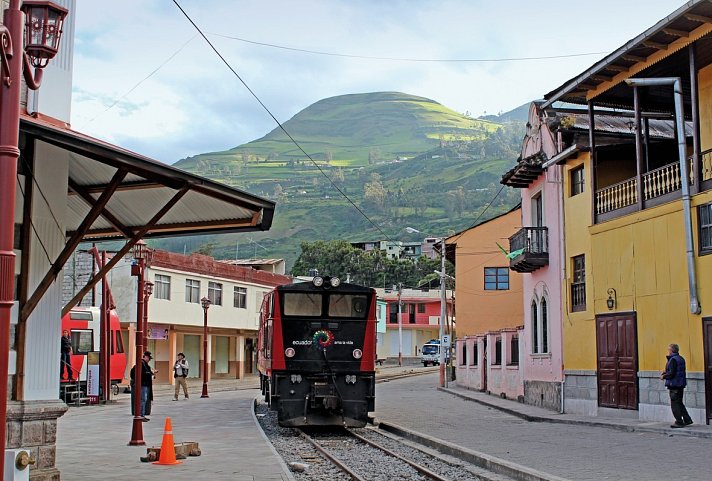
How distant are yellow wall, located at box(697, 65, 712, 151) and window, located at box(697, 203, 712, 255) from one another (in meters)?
1.76

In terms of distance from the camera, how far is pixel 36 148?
9656mm

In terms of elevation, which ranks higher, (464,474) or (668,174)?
(668,174)

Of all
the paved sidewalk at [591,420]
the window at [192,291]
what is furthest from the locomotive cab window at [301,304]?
the window at [192,291]

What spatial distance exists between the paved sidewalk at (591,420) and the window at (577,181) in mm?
6086

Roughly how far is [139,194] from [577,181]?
1496cm

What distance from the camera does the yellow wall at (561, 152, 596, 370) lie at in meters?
21.9

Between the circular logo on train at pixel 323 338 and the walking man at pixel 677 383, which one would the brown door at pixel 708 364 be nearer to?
the walking man at pixel 677 383

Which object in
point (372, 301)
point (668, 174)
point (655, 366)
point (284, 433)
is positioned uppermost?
point (668, 174)

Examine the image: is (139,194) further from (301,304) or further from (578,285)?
(578,285)

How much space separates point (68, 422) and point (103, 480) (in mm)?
10812

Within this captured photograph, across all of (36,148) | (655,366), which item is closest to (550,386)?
(655,366)

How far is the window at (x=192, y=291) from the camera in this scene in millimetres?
46509

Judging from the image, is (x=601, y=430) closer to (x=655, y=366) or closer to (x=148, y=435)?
(x=655, y=366)

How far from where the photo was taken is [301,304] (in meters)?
19.1
